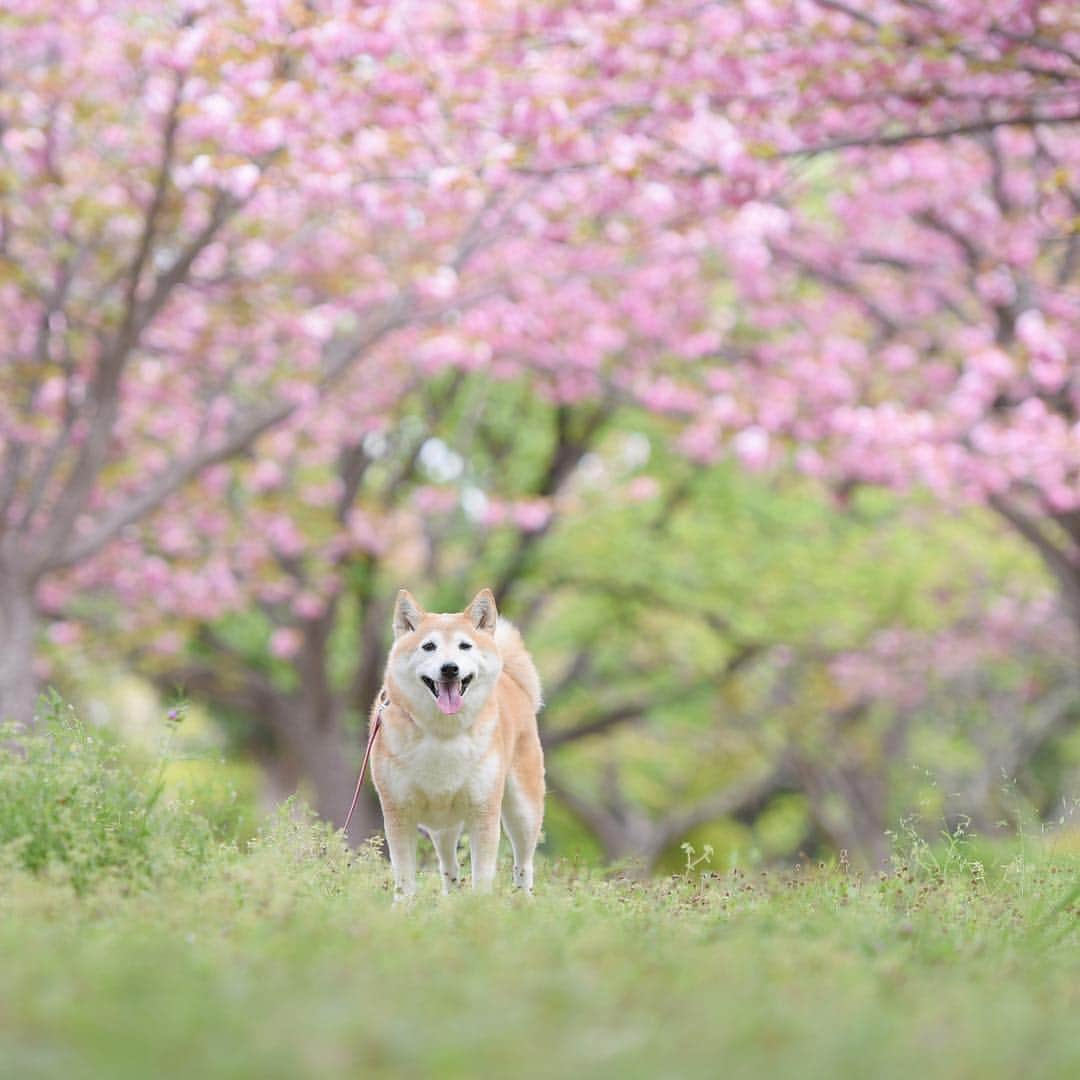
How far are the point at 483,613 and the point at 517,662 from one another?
0.66 metres

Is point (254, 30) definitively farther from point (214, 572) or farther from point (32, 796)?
point (214, 572)

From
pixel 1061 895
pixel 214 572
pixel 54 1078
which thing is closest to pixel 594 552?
pixel 214 572

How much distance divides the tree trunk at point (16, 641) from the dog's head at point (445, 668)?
7.40 meters

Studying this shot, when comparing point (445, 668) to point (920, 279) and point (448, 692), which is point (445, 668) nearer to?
point (448, 692)

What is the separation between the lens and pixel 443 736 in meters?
5.53

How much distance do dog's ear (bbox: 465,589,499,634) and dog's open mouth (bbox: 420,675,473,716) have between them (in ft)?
1.15

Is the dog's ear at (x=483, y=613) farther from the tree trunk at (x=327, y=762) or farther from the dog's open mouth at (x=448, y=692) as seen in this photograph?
the tree trunk at (x=327, y=762)

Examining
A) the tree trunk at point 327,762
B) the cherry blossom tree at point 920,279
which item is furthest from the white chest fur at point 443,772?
the tree trunk at point 327,762

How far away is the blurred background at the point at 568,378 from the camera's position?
1053 centimetres

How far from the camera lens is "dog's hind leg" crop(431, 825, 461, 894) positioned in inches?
240

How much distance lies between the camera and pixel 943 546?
2041 cm

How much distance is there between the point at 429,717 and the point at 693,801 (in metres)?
23.8

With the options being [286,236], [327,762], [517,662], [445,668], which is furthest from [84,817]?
[327,762]

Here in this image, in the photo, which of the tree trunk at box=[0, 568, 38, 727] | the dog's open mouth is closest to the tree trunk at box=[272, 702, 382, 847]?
the tree trunk at box=[0, 568, 38, 727]
